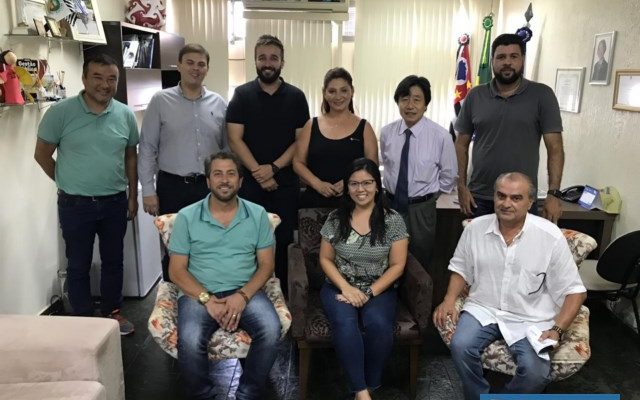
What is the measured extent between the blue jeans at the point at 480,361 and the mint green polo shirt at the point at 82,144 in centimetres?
185

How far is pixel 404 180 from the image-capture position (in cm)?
257

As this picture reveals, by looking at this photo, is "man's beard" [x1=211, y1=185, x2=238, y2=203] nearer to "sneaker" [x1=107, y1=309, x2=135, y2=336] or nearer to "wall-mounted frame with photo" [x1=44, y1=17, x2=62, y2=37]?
"sneaker" [x1=107, y1=309, x2=135, y2=336]

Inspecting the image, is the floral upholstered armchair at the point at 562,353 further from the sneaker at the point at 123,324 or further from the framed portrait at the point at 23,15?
the framed portrait at the point at 23,15

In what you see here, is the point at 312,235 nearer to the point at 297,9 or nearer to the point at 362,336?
the point at 362,336

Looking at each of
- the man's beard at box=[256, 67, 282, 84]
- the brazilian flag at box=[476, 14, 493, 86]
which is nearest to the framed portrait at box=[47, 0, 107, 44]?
the man's beard at box=[256, 67, 282, 84]

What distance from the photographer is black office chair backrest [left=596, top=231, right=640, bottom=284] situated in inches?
105

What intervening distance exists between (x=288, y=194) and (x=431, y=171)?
81 centimetres

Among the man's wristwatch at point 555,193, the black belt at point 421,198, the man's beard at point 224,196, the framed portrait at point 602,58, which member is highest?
the framed portrait at point 602,58

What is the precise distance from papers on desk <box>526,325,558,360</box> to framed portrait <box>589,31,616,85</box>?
2.04 m

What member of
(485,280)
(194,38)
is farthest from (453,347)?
(194,38)

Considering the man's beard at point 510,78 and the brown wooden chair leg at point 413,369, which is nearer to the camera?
the brown wooden chair leg at point 413,369

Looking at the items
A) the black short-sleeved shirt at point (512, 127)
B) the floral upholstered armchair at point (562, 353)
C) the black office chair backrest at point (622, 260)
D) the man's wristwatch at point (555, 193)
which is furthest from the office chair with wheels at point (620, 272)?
the floral upholstered armchair at point (562, 353)

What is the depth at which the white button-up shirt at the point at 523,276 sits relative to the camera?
2.01m

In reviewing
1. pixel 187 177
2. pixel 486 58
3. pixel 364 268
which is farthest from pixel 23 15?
pixel 486 58
